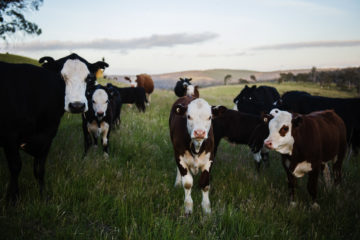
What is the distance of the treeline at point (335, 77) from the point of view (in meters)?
77.4

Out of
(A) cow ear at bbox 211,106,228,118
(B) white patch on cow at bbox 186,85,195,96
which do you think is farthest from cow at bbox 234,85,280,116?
(A) cow ear at bbox 211,106,228,118

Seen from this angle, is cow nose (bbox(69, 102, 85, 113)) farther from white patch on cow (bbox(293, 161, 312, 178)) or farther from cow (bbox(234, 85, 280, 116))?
cow (bbox(234, 85, 280, 116))

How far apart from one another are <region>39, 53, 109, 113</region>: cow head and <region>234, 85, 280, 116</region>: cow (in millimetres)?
5791

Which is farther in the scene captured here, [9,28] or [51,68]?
[9,28]

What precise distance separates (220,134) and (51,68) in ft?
12.2

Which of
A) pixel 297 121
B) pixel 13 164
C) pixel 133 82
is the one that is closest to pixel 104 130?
pixel 13 164

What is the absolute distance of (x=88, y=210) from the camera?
10.6 feet

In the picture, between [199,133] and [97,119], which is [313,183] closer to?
[199,133]

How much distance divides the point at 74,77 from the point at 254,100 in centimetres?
631

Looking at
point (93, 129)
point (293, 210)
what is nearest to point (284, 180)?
point (293, 210)

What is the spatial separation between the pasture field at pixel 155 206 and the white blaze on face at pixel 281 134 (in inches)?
34.8

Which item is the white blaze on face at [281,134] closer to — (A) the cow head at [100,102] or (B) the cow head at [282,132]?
(B) the cow head at [282,132]

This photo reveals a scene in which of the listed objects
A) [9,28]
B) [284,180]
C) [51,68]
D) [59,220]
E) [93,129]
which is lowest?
[284,180]

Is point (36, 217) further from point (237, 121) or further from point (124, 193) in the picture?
point (237, 121)
